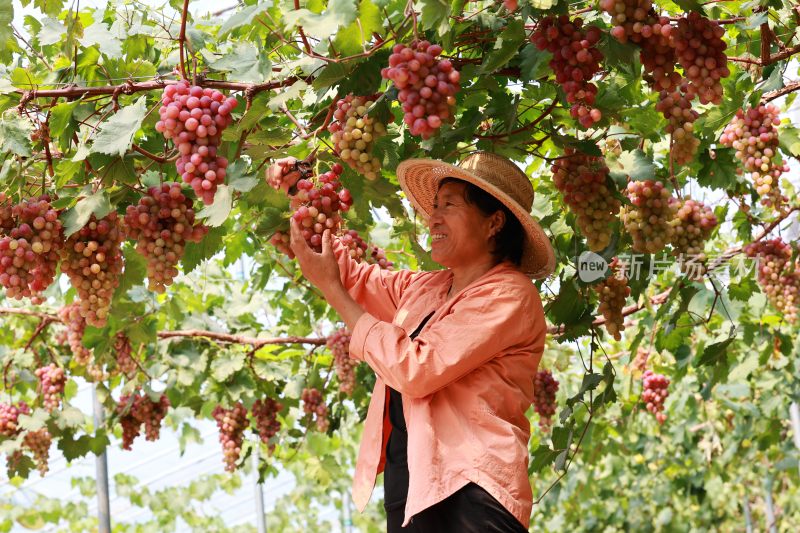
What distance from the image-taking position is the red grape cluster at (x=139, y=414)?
5.34m

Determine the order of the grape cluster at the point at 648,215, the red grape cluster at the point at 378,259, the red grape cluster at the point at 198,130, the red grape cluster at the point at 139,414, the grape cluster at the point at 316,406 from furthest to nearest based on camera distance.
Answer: the grape cluster at the point at 316,406, the red grape cluster at the point at 139,414, the red grape cluster at the point at 378,259, the grape cluster at the point at 648,215, the red grape cluster at the point at 198,130


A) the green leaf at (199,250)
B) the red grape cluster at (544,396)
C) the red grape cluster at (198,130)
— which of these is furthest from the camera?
the red grape cluster at (544,396)

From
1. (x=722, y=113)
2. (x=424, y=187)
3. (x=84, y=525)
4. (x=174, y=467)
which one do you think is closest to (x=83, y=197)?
(x=424, y=187)

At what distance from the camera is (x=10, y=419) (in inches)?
202

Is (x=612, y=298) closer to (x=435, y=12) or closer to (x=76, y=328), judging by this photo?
(x=435, y=12)

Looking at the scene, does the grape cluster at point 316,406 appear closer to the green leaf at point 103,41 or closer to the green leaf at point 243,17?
the green leaf at point 103,41

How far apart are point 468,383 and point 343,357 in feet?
8.26

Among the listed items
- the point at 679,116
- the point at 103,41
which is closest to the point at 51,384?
the point at 103,41

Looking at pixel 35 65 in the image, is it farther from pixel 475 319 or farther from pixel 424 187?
pixel 475 319

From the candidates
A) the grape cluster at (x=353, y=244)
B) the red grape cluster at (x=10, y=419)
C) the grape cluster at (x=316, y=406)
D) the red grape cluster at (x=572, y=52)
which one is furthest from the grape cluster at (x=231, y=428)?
the red grape cluster at (x=572, y=52)

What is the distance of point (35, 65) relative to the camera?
11.1 feet

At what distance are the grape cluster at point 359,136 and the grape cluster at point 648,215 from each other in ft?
3.74

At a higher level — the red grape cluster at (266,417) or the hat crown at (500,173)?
the red grape cluster at (266,417)

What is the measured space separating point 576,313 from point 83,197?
163cm
